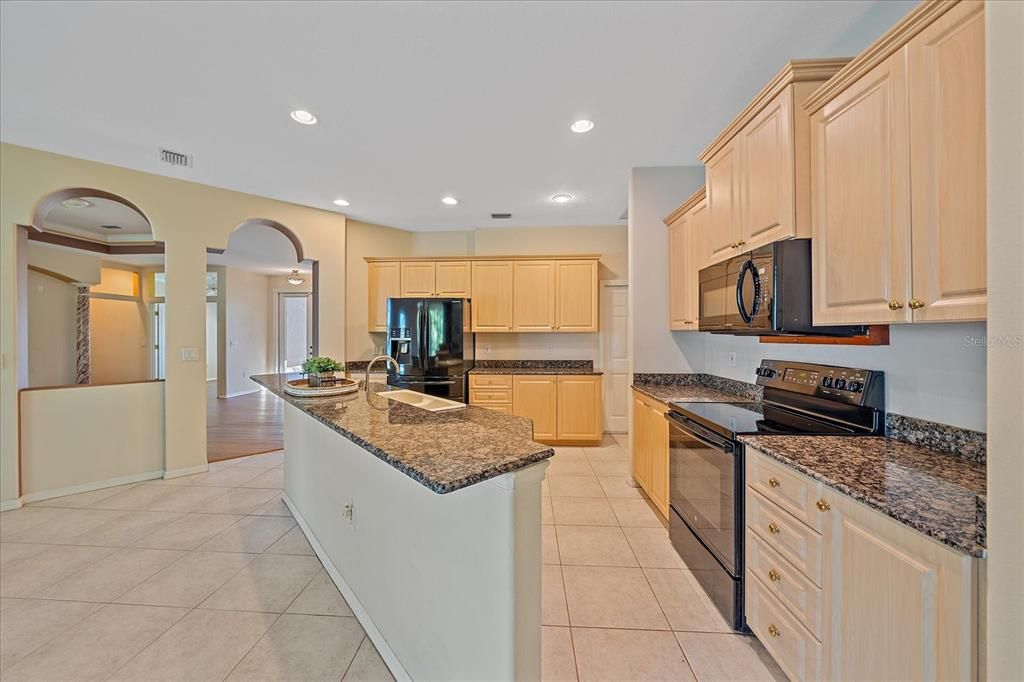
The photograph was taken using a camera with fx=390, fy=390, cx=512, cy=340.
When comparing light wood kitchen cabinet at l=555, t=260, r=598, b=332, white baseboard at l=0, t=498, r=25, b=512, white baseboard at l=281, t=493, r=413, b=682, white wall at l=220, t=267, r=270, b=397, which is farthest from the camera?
white wall at l=220, t=267, r=270, b=397

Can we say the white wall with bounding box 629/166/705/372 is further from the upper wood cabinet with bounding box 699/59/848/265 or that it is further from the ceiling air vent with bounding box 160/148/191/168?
the ceiling air vent with bounding box 160/148/191/168

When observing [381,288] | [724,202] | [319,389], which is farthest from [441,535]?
A: [381,288]

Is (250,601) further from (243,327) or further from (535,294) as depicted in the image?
(243,327)

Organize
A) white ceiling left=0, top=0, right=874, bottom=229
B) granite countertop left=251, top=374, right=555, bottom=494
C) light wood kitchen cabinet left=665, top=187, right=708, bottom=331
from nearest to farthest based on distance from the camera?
granite countertop left=251, top=374, right=555, bottom=494
white ceiling left=0, top=0, right=874, bottom=229
light wood kitchen cabinet left=665, top=187, right=708, bottom=331

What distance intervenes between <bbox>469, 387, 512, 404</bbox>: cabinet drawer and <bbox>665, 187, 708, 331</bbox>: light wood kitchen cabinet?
206cm

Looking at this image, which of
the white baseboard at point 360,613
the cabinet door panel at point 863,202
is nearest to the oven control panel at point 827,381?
the cabinet door panel at point 863,202

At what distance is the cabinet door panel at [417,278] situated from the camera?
16.0 ft

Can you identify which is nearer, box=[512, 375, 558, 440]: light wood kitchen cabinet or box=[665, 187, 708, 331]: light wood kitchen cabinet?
box=[665, 187, 708, 331]: light wood kitchen cabinet

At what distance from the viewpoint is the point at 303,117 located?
257 centimetres

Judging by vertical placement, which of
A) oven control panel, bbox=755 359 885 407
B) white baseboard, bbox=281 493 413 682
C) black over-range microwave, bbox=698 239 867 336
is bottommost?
white baseboard, bbox=281 493 413 682

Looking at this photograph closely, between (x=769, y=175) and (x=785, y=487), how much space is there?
4.54ft

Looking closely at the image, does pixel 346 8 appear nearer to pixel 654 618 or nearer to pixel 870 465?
pixel 870 465

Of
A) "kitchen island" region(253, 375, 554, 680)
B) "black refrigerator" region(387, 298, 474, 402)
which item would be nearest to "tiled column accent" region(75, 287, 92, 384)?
"black refrigerator" region(387, 298, 474, 402)

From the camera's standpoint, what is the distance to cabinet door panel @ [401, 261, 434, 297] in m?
4.87
